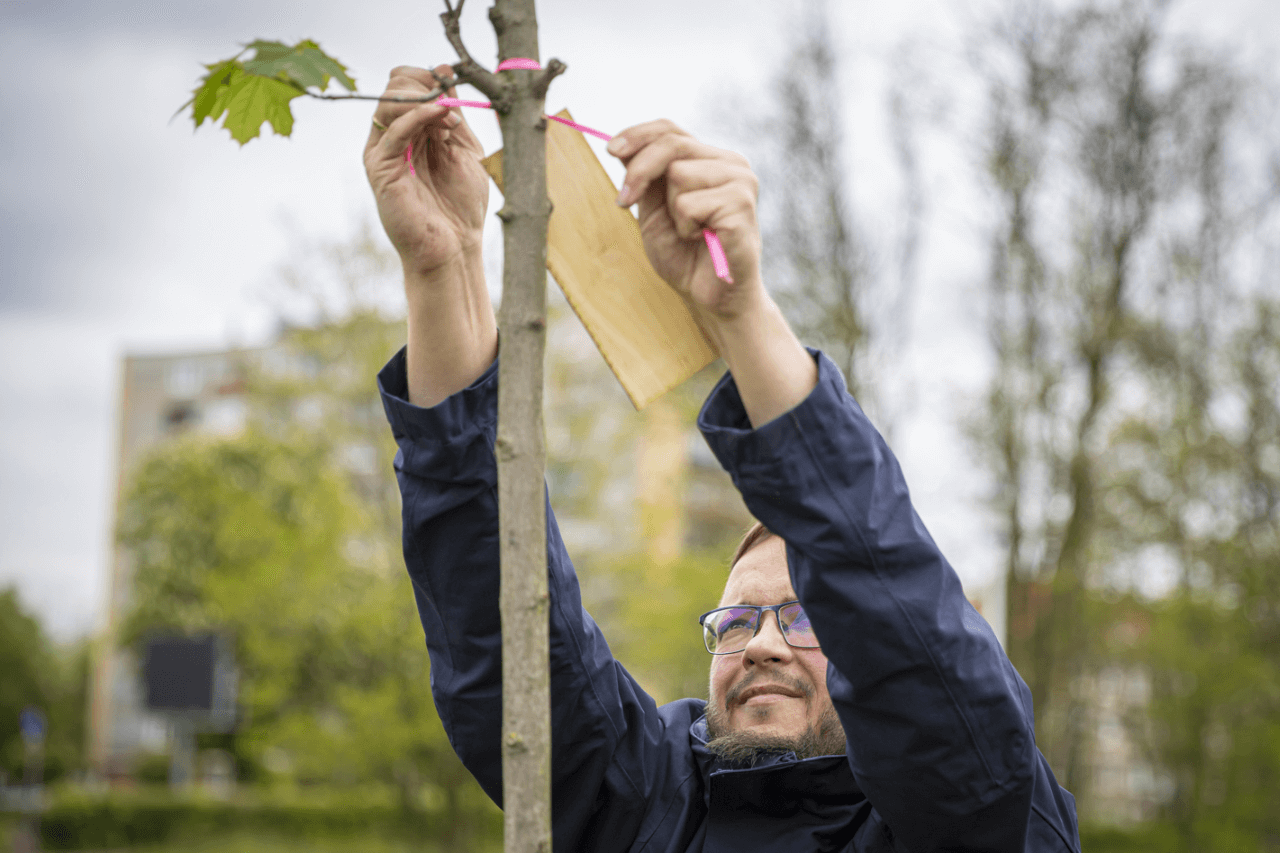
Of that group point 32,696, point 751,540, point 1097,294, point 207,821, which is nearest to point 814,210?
point 1097,294

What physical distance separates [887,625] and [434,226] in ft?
2.68

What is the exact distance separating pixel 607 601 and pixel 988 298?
6.18 metres

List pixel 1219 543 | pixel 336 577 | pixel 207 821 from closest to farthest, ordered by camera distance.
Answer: pixel 336 577 < pixel 1219 543 < pixel 207 821

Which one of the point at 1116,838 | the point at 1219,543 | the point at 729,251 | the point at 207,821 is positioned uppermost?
the point at 729,251

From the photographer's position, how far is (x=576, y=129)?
1.58 metres

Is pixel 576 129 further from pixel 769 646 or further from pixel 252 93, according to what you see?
pixel 769 646

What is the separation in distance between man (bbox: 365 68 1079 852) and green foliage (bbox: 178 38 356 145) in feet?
0.38

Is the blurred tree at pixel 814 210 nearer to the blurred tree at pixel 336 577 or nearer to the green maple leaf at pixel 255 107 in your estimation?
the blurred tree at pixel 336 577

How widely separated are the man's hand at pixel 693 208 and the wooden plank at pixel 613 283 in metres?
0.10

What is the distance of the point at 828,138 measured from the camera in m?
13.7

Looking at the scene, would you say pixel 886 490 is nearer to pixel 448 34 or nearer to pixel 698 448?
pixel 448 34

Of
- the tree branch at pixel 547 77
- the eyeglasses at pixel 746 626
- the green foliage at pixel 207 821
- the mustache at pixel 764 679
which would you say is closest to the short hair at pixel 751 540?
the eyeglasses at pixel 746 626

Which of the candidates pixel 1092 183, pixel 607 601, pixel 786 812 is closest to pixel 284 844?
pixel 607 601

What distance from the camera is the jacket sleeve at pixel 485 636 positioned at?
162 centimetres
